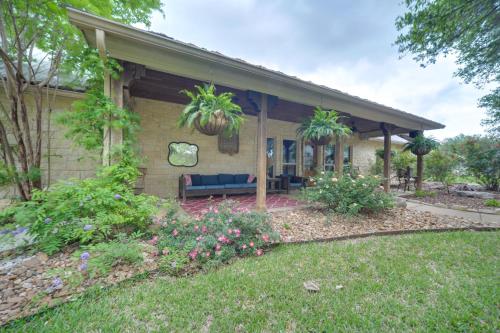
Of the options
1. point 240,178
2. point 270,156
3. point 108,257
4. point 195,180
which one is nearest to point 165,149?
point 195,180

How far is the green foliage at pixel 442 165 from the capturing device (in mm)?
8031

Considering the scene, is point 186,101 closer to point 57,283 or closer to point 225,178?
point 225,178

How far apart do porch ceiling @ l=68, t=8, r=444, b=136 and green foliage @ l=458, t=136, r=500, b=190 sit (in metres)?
5.99

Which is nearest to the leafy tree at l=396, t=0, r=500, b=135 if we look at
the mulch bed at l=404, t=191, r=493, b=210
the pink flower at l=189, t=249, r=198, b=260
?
the mulch bed at l=404, t=191, r=493, b=210

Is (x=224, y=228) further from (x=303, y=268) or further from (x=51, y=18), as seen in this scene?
(x=51, y=18)

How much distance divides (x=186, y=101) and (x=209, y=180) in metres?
2.46

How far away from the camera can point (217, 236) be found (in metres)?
2.52

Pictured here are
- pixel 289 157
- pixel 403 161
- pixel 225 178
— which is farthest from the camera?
pixel 403 161

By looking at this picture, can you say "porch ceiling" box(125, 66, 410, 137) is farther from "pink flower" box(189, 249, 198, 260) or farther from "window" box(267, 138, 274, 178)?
"pink flower" box(189, 249, 198, 260)

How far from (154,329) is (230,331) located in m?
0.57

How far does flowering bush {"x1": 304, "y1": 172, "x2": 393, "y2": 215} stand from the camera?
4.11 meters

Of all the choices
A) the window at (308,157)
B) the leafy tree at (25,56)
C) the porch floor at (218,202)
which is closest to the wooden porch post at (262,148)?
the porch floor at (218,202)

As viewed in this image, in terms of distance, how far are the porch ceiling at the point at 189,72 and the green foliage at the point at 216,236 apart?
2292mm

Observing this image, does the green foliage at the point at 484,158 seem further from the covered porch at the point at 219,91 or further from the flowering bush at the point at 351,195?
the flowering bush at the point at 351,195
